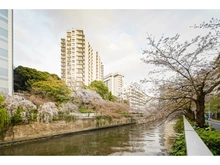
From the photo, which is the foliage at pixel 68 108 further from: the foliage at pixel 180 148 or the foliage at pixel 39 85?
the foliage at pixel 180 148

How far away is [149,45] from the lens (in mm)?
2863

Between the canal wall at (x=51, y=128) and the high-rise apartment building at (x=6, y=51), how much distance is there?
155cm

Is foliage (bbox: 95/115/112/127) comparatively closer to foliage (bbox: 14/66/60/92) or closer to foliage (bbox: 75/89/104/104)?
foliage (bbox: 75/89/104/104)

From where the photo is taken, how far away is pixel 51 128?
6.93 metres

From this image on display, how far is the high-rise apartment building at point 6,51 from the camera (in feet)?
20.9

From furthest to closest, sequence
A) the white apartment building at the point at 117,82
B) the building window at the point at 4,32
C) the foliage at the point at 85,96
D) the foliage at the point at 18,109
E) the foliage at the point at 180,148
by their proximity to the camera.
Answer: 1. the foliage at the point at 85,96
2. the building window at the point at 4,32
3. the white apartment building at the point at 117,82
4. the foliage at the point at 18,109
5. the foliage at the point at 180,148

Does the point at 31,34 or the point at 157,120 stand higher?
the point at 31,34

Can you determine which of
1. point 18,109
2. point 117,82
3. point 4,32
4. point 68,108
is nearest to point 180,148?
point 18,109

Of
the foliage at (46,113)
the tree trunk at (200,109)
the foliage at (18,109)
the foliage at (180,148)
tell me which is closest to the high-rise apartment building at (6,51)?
the foliage at (18,109)
